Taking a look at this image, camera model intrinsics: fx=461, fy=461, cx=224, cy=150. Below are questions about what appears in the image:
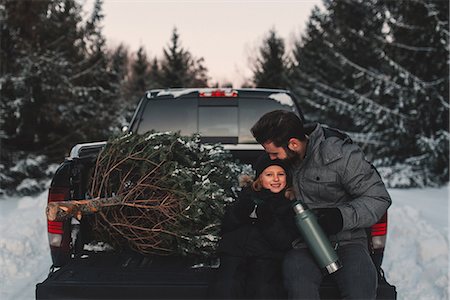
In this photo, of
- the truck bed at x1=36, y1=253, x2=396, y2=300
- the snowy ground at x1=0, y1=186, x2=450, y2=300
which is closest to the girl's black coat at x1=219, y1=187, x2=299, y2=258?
the truck bed at x1=36, y1=253, x2=396, y2=300

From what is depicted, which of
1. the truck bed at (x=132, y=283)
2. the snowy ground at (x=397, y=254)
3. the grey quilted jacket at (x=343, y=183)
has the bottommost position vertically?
the snowy ground at (x=397, y=254)

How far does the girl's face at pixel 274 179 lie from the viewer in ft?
9.51

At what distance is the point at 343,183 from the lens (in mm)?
2785

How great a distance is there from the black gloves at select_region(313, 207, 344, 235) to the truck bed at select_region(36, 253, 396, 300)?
11.8 inches

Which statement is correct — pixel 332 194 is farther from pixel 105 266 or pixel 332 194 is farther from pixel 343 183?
pixel 105 266

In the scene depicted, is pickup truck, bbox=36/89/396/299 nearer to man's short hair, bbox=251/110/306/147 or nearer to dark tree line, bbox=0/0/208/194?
man's short hair, bbox=251/110/306/147

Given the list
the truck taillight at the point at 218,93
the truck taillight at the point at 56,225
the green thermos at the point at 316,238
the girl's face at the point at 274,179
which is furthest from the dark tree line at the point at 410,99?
the truck taillight at the point at 56,225

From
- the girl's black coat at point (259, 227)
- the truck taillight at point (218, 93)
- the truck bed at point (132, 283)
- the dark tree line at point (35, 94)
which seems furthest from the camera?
the dark tree line at point (35, 94)

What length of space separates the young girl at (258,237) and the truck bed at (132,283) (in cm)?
13

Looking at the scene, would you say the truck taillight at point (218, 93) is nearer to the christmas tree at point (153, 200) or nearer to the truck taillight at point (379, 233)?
the christmas tree at point (153, 200)

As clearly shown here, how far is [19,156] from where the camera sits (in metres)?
11.6

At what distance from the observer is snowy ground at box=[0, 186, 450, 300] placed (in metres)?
4.37

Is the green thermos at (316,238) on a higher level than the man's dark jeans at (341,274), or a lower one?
higher

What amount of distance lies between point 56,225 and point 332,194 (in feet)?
5.77
